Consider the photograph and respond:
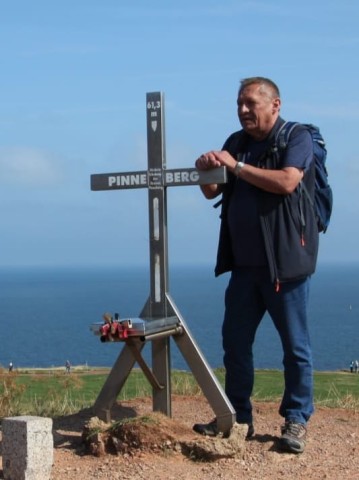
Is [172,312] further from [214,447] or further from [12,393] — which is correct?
[12,393]

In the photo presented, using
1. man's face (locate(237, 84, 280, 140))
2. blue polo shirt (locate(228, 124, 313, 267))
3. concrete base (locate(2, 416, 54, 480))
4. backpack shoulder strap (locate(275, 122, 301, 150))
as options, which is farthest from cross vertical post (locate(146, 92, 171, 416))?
concrete base (locate(2, 416, 54, 480))

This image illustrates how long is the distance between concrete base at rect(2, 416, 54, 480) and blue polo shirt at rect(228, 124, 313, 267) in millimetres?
1663

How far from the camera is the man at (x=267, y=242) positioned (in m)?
5.97

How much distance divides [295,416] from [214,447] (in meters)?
0.62

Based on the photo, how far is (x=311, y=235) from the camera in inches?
239

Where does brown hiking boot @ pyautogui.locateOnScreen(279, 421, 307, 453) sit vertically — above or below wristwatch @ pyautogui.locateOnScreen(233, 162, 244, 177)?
below

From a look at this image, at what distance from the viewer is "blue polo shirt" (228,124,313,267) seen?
598 cm

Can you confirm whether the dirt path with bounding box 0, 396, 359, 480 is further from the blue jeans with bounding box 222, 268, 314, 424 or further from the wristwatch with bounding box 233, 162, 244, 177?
the wristwatch with bounding box 233, 162, 244, 177

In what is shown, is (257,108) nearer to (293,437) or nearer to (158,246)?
(158,246)

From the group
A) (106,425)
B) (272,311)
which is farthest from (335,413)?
(106,425)

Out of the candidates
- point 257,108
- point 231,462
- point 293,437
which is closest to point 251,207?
point 257,108

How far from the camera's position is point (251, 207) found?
20.0 feet

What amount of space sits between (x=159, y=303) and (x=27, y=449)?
1.47 metres

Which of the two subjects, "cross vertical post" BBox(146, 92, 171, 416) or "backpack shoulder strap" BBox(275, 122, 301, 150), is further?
"cross vertical post" BBox(146, 92, 171, 416)
